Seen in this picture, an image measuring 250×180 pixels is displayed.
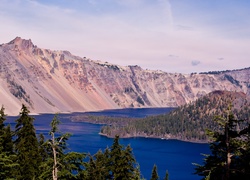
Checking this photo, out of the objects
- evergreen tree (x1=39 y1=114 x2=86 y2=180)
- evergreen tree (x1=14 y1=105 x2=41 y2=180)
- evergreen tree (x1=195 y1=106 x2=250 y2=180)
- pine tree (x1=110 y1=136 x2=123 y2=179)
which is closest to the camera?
evergreen tree (x1=195 y1=106 x2=250 y2=180)

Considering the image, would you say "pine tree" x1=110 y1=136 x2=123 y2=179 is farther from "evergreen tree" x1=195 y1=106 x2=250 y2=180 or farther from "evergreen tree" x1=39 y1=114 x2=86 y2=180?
"evergreen tree" x1=195 y1=106 x2=250 y2=180

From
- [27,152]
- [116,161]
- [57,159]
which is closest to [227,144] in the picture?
[57,159]

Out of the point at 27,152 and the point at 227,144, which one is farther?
the point at 27,152

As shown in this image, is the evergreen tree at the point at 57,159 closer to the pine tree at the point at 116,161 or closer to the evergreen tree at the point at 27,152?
the pine tree at the point at 116,161

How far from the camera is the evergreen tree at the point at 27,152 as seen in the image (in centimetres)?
3537

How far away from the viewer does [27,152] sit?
36500mm

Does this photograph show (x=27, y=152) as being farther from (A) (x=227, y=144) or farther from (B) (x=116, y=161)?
(A) (x=227, y=144)

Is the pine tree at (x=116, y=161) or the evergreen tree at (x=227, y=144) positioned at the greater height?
the evergreen tree at (x=227, y=144)

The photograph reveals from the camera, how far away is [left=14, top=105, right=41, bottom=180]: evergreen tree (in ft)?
116

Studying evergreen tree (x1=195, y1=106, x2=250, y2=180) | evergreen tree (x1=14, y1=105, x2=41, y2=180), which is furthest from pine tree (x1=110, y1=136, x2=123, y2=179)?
evergreen tree (x1=195, y1=106, x2=250, y2=180)

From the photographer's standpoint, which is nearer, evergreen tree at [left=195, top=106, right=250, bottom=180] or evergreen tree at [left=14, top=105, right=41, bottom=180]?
evergreen tree at [left=195, top=106, right=250, bottom=180]

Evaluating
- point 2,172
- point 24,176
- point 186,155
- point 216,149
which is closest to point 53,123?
point 2,172

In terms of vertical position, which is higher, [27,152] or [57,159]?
[57,159]

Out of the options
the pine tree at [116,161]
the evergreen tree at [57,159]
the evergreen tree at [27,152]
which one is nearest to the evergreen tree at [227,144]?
the evergreen tree at [57,159]
